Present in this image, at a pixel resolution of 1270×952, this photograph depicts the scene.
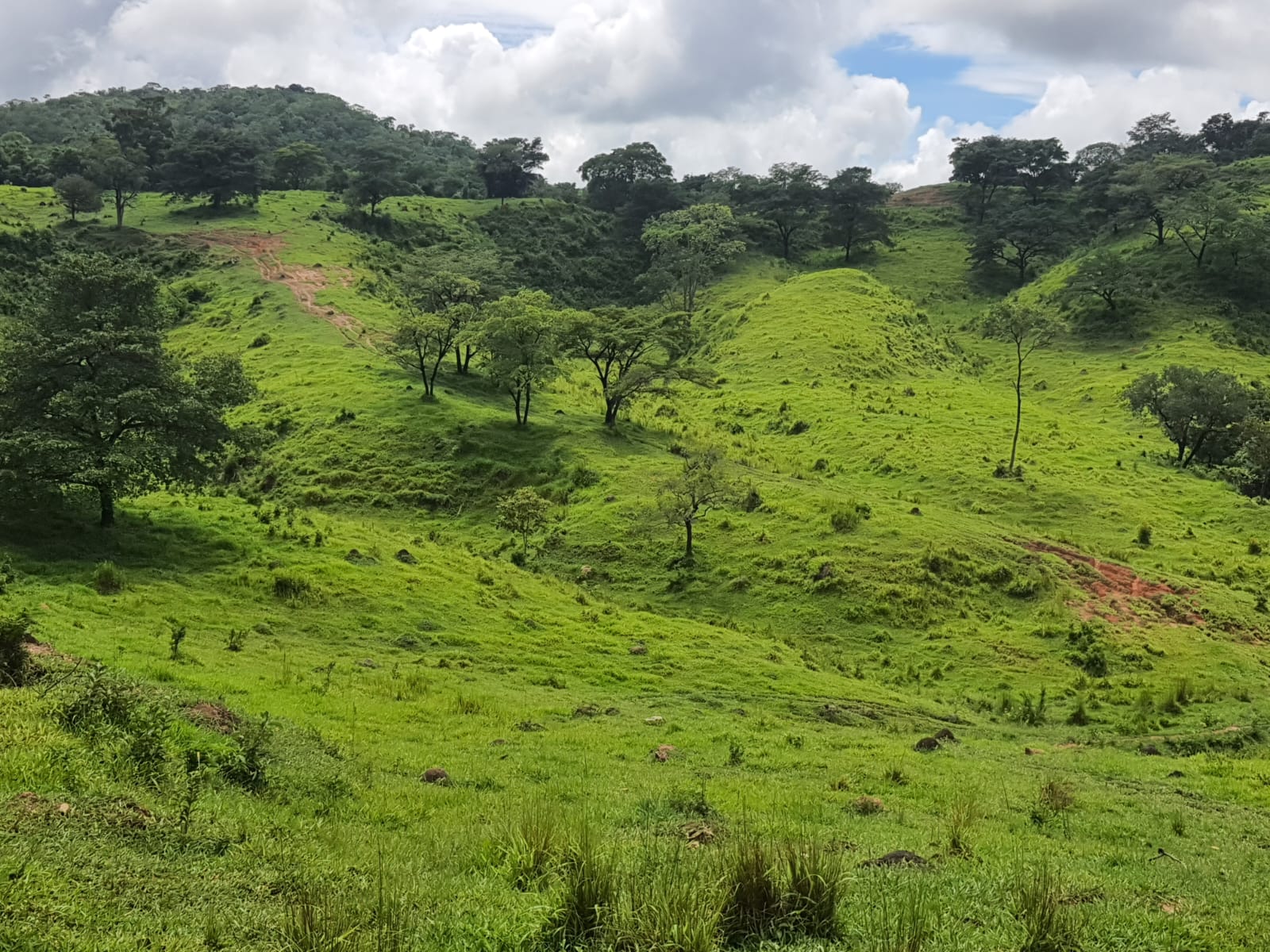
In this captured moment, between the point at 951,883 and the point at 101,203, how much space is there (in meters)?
103

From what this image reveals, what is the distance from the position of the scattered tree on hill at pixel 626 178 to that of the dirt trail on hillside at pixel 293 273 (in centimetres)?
4973

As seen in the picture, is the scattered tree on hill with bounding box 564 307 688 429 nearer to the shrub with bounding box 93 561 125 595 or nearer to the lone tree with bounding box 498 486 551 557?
the lone tree with bounding box 498 486 551 557

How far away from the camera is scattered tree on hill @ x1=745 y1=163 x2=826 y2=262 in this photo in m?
103

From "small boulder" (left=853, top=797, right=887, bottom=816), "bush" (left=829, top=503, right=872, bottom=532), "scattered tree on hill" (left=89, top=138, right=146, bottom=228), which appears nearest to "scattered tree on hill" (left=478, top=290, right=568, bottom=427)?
"bush" (left=829, top=503, right=872, bottom=532)

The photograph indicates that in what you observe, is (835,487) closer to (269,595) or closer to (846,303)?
(269,595)

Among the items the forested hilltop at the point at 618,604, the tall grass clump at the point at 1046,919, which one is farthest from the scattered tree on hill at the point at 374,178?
the tall grass clump at the point at 1046,919

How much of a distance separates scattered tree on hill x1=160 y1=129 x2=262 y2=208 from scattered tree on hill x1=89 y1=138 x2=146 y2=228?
3742 millimetres

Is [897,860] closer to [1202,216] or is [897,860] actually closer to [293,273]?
[293,273]

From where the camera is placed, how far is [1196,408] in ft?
158

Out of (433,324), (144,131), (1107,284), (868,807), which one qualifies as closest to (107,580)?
(868,807)

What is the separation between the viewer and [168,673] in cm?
1452

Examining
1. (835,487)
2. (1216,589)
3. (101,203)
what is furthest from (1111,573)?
(101,203)

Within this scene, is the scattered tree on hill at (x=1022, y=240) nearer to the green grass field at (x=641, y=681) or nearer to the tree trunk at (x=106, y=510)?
the green grass field at (x=641, y=681)

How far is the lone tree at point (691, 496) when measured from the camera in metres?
33.5
